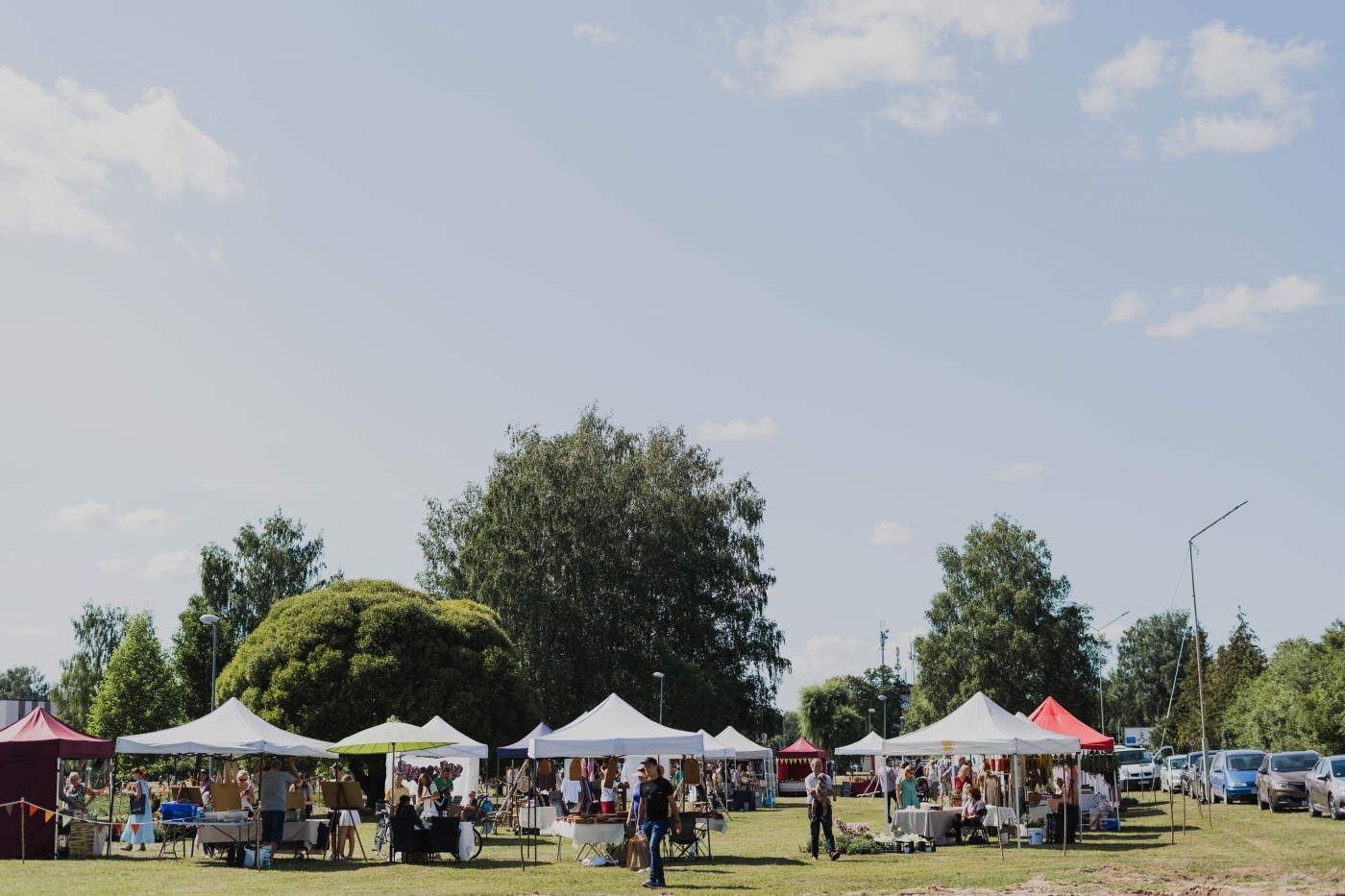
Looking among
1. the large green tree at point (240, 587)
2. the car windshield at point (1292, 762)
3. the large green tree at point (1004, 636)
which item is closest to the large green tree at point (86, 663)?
the large green tree at point (240, 587)

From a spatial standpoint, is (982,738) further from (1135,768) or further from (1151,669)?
(1151,669)

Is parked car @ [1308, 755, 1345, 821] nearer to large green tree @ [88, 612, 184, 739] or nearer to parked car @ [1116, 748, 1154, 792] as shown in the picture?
parked car @ [1116, 748, 1154, 792]

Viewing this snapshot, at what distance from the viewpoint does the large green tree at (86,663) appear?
239 ft

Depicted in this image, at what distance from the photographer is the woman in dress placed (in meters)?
23.4

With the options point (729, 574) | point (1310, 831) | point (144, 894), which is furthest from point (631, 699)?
point (144, 894)

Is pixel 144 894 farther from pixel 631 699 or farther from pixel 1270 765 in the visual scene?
pixel 631 699

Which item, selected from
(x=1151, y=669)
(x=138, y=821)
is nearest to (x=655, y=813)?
(x=138, y=821)

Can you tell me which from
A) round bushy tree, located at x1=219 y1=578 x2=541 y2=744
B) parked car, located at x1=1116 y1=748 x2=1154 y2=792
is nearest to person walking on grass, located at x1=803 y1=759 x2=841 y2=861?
round bushy tree, located at x1=219 y1=578 x2=541 y2=744

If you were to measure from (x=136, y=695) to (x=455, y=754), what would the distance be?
121ft

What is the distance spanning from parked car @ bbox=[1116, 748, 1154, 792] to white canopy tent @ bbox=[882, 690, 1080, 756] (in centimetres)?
2357

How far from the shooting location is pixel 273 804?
22.0 metres

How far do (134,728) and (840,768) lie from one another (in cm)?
7153

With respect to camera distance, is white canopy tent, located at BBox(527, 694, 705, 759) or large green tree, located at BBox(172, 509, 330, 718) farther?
large green tree, located at BBox(172, 509, 330, 718)

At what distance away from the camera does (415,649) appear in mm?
40031
